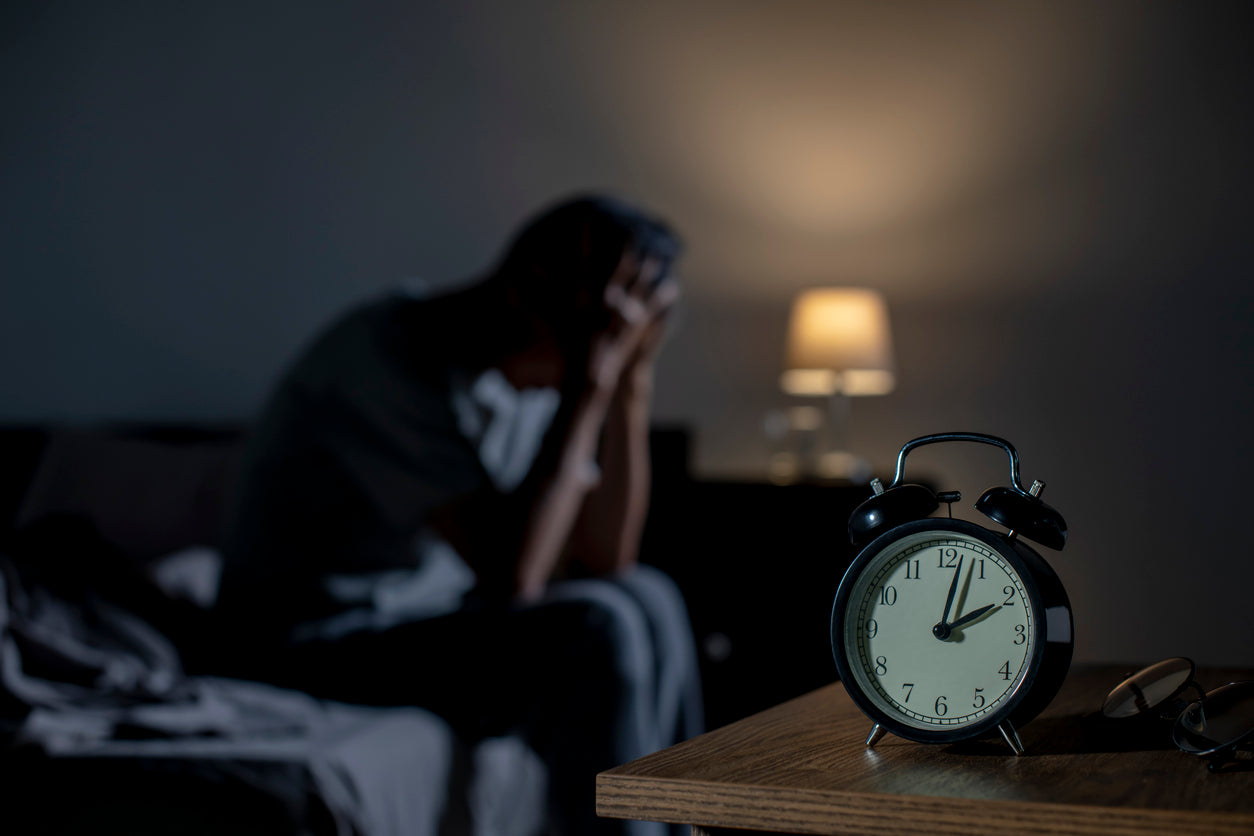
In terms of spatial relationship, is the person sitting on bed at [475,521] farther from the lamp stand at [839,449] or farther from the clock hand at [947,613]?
the clock hand at [947,613]

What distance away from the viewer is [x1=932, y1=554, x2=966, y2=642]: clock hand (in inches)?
28.9

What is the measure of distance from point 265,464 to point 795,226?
4.54ft

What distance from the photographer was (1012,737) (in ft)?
2.33

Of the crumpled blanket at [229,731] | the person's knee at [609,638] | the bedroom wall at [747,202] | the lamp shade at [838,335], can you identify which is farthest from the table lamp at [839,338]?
the crumpled blanket at [229,731]

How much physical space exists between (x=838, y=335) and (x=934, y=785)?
5.76 ft


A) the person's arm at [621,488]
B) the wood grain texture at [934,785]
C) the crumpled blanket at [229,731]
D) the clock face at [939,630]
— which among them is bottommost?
the crumpled blanket at [229,731]

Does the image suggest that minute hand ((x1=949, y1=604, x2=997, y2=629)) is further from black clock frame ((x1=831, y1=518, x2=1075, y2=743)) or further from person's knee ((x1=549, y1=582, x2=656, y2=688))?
person's knee ((x1=549, y1=582, x2=656, y2=688))

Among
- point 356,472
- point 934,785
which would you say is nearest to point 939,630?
point 934,785

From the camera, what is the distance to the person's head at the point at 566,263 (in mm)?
2074

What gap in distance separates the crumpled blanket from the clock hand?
95cm

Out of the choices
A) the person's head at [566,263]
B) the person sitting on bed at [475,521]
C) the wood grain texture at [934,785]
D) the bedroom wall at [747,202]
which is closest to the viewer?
the wood grain texture at [934,785]

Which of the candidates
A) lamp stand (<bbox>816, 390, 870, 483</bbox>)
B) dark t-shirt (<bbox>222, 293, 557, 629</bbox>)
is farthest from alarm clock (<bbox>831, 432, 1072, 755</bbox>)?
lamp stand (<bbox>816, 390, 870, 483</bbox>)

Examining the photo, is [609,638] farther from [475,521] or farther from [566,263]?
[566,263]

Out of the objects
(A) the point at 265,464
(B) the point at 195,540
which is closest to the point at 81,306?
(B) the point at 195,540
